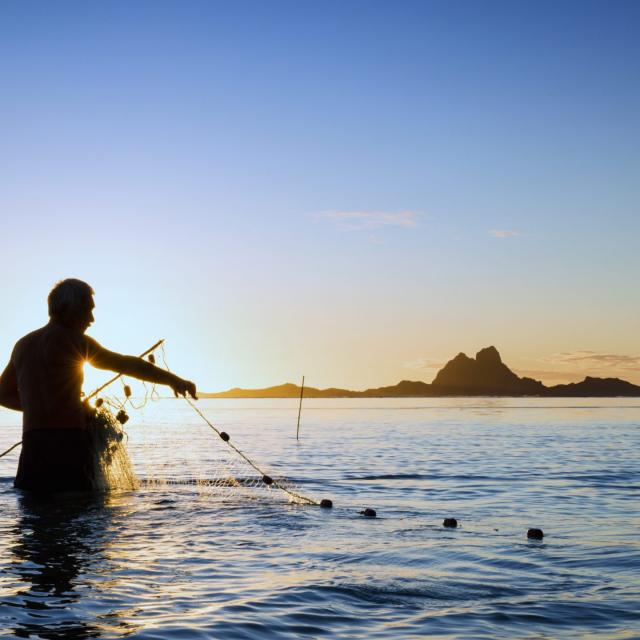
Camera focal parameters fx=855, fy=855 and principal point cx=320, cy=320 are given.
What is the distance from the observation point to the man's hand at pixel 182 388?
11953 mm

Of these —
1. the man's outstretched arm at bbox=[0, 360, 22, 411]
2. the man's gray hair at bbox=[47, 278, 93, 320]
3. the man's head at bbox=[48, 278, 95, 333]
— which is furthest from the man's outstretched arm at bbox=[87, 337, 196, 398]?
the man's outstretched arm at bbox=[0, 360, 22, 411]

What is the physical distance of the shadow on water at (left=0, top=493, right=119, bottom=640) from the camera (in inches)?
255

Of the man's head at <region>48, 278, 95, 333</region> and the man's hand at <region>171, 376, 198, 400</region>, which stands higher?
the man's head at <region>48, 278, 95, 333</region>

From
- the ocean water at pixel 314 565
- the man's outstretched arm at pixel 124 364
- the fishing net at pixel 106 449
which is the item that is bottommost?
the ocean water at pixel 314 565

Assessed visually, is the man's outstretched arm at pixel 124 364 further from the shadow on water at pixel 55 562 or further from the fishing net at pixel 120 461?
the shadow on water at pixel 55 562

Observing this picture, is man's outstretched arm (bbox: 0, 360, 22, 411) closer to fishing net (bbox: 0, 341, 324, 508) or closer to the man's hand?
fishing net (bbox: 0, 341, 324, 508)

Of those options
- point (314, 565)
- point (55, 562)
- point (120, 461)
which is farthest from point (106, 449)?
point (314, 565)

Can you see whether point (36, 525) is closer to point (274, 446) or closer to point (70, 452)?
point (70, 452)

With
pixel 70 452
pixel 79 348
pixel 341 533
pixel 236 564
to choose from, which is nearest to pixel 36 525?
pixel 70 452

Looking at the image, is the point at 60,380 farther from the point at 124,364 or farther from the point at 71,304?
the point at 71,304

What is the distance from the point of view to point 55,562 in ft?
28.6

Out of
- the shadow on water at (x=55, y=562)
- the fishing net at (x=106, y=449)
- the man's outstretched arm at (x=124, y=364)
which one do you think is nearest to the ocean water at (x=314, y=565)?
the shadow on water at (x=55, y=562)

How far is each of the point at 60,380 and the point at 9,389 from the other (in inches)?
41.9

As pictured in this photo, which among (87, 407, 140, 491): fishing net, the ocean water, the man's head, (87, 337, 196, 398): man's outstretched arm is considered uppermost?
the man's head
